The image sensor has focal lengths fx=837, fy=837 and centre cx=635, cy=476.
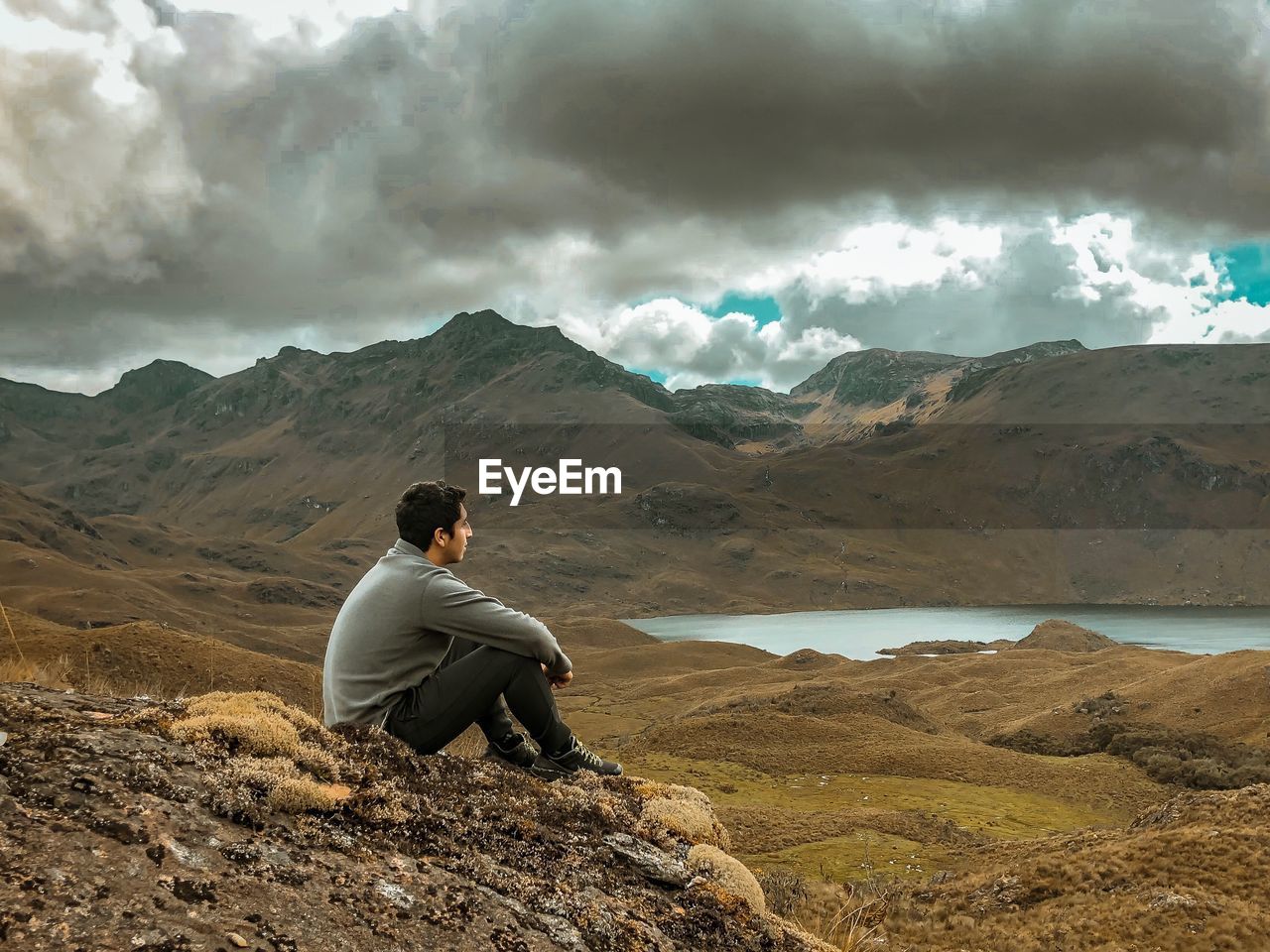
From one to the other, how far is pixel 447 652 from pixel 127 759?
289 cm

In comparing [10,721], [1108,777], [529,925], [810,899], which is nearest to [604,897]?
[529,925]

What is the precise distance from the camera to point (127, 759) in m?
5.19

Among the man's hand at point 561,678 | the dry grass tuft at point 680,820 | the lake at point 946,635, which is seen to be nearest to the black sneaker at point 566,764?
the dry grass tuft at point 680,820

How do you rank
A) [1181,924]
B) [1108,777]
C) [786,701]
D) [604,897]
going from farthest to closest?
[786,701] → [1108,777] → [1181,924] → [604,897]

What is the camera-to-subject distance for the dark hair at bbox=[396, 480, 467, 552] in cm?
752

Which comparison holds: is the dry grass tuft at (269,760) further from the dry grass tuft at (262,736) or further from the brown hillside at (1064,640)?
the brown hillside at (1064,640)

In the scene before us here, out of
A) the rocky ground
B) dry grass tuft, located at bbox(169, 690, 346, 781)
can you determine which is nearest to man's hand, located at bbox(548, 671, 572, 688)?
the rocky ground

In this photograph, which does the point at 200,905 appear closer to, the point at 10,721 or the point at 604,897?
the point at 10,721

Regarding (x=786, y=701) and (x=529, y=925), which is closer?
(x=529, y=925)

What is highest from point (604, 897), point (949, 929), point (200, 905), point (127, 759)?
point (127, 759)

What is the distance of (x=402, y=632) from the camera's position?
7.03 metres

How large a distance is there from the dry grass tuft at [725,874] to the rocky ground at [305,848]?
25mm

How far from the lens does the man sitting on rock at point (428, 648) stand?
6.97 metres

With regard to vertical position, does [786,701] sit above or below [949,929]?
below
